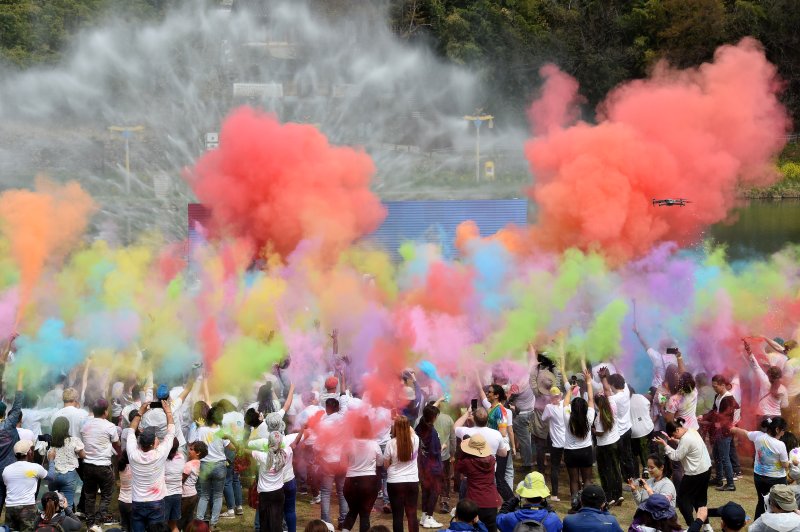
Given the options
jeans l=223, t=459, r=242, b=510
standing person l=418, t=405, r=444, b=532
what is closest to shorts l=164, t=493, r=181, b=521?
jeans l=223, t=459, r=242, b=510

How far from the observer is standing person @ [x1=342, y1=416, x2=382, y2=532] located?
9.05 meters

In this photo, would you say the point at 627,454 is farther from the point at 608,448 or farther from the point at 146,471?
the point at 146,471

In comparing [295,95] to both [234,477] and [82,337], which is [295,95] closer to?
[82,337]

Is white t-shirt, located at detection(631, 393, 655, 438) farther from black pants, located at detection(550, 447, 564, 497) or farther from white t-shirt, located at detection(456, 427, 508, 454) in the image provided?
white t-shirt, located at detection(456, 427, 508, 454)

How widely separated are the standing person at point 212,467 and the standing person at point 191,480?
0.29 m

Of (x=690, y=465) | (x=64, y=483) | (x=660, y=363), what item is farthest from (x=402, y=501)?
(x=660, y=363)

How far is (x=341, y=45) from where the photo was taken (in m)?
45.3

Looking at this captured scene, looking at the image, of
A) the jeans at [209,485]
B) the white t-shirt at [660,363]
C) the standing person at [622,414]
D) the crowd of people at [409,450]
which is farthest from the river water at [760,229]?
the jeans at [209,485]

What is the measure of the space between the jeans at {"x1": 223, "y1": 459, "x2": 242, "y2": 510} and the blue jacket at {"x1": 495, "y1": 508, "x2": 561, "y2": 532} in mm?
3747

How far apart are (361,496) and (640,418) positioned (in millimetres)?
3531

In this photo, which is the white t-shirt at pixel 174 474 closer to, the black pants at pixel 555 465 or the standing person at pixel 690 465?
the black pants at pixel 555 465

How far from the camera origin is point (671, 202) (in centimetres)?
1859

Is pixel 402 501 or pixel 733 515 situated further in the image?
pixel 402 501

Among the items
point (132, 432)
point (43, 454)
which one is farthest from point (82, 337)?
point (132, 432)
